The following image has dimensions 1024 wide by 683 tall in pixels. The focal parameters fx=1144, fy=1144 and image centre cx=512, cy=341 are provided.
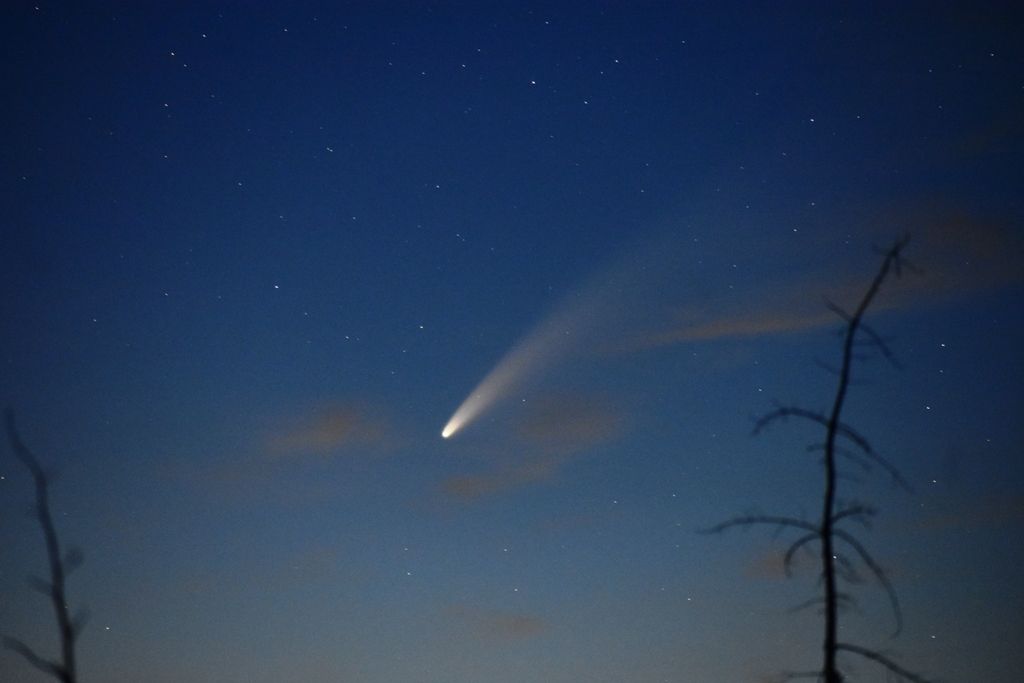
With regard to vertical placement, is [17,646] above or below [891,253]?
below

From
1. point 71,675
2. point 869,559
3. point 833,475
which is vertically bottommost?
point 71,675

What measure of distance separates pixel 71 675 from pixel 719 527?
199 inches

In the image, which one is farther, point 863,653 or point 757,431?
point 757,431

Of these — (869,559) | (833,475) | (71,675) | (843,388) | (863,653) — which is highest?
(843,388)

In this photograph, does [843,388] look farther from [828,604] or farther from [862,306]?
[828,604]

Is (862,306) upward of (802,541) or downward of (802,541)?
upward

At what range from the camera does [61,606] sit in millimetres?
8781

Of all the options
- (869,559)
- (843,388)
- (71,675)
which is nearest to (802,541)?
(869,559)

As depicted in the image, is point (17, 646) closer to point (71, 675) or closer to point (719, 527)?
point (71, 675)

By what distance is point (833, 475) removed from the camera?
8.83 m

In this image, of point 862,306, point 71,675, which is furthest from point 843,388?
point 71,675

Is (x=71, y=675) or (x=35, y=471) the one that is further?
(x=35, y=471)

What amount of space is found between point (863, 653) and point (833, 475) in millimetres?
1338

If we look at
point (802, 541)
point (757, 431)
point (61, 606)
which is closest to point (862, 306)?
point (757, 431)
